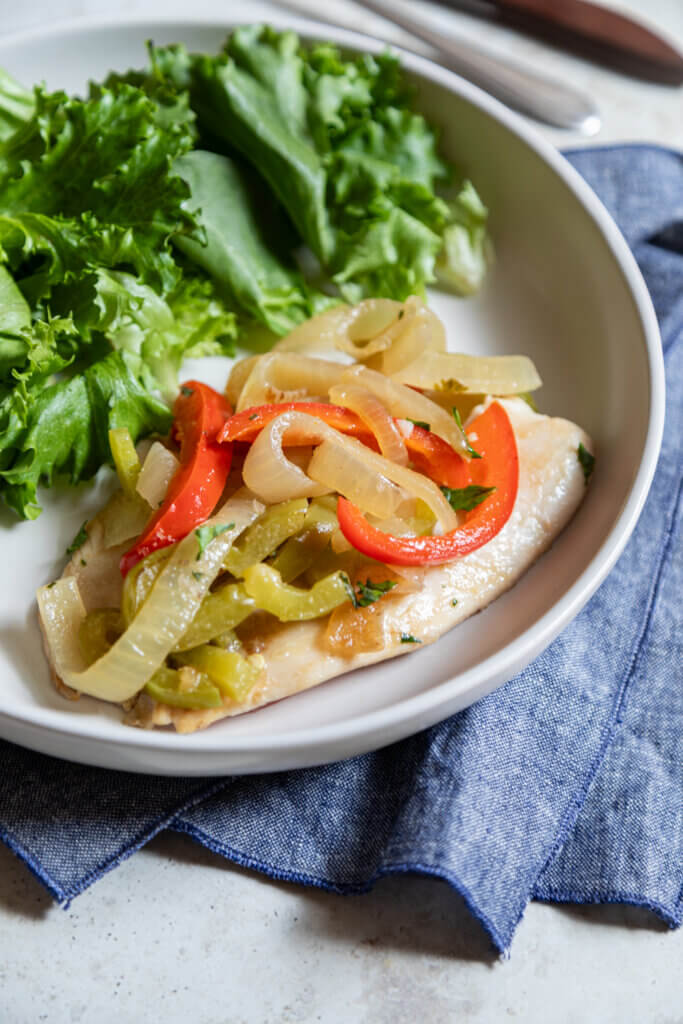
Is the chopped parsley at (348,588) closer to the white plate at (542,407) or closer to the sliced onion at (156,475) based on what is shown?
the white plate at (542,407)

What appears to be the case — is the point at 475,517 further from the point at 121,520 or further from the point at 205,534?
the point at 121,520

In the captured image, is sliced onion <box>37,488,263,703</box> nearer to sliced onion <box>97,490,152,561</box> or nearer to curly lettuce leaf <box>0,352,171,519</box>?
sliced onion <box>97,490,152,561</box>

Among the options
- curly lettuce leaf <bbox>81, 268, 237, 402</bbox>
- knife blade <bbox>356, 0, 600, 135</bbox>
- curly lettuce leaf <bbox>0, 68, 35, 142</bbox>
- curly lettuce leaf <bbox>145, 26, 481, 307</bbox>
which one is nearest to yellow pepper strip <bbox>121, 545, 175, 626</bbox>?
curly lettuce leaf <bbox>81, 268, 237, 402</bbox>

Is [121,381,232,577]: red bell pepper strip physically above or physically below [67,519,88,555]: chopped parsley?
above

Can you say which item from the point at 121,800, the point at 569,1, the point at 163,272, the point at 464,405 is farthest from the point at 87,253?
the point at 569,1

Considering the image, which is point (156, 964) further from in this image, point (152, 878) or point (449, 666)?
point (449, 666)

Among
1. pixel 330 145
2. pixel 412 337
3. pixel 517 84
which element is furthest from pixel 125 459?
pixel 517 84
